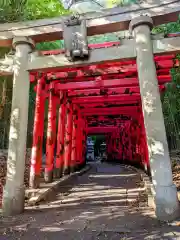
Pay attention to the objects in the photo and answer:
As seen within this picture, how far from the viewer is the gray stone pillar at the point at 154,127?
3605 mm

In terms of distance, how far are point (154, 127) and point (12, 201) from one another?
3116 millimetres

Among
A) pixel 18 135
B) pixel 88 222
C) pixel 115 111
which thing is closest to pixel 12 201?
pixel 18 135

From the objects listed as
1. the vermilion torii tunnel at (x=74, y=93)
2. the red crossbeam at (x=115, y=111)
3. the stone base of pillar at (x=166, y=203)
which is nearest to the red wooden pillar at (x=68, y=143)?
the vermilion torii tunnel at (x=74, y=93)

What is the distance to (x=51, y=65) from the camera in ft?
15.5

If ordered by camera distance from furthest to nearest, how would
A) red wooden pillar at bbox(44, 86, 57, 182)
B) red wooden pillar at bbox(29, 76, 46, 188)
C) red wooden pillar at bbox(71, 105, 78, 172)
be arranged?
red wooden pillar at bbox(71, 105, 78, 172)
red wooden pillar at bbox(44, 86, 57, 182)
red wooden pillar at bbox(29, 76, 46, 188)

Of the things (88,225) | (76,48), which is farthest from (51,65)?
(88,225)

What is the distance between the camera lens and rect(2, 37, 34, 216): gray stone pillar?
4224 millimetres

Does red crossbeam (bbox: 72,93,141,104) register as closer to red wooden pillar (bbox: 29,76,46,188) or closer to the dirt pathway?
red wooden pillar (bbox: 29,76,46,188)

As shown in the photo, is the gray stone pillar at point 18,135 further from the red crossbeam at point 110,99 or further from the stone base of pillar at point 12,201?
the red crossbeam at point 110,99

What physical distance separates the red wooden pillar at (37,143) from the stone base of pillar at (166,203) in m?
3.88

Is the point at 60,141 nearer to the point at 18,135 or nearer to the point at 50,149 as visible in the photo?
the point at 50,149

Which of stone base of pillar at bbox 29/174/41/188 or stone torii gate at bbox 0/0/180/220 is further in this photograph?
stone base of pillar at bbox 29/174/41/188

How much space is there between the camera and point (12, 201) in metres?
4.18

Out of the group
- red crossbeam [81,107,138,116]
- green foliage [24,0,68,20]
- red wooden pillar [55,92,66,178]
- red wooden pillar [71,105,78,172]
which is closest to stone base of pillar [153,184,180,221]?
red wooden pillar [55,92,66,178]
